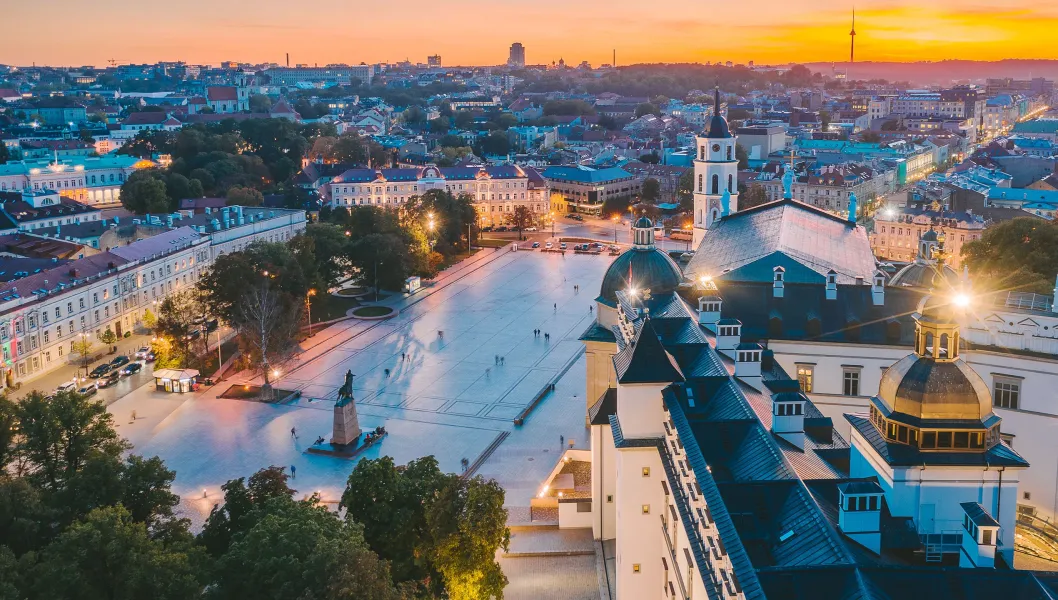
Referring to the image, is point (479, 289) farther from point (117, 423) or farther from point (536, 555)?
point (536, 555)

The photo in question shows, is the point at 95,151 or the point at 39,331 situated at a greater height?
the point at 95,151

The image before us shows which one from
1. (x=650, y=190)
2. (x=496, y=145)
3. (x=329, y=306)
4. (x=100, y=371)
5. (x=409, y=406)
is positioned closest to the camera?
(x=409, y=406)

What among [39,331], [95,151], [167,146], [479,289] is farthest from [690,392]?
[95,151]

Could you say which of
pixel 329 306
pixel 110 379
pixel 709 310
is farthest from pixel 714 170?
pixel 110 379

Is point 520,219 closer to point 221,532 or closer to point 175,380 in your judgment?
point 175,380

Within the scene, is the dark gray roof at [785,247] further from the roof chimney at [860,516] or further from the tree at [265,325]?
the tree at [265,325]

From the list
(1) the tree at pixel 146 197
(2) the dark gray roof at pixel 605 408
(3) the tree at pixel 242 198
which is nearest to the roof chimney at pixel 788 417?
(2) the dark gray roof at pixel 605 408
